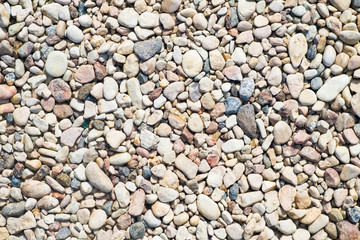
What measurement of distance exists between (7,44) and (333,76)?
1.64 meters

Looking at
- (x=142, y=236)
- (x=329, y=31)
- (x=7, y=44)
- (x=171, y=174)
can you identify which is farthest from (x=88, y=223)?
(x=329, y=31)

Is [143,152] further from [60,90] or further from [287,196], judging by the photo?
[287,196]

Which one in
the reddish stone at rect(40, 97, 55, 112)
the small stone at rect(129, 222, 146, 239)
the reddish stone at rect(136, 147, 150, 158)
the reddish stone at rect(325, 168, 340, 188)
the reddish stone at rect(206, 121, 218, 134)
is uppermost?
the reddish stone at rect(40, 97, 55, 112)

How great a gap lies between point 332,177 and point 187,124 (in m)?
0.74

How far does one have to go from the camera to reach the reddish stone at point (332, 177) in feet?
6.09

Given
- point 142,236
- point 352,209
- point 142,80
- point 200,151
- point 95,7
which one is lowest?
point 142,236

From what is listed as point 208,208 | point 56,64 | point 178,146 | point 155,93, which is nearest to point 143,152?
point 178,146

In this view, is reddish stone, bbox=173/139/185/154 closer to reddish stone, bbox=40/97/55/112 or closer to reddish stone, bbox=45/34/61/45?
reddish stone, bbox=40/97/55/112

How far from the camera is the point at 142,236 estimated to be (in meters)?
1.86

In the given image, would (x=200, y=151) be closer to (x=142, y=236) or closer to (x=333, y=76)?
(x=142, y=236)

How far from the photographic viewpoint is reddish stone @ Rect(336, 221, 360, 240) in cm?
182

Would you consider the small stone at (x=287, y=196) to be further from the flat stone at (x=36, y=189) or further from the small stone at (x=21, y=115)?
the small stone at (x=21, y=115)

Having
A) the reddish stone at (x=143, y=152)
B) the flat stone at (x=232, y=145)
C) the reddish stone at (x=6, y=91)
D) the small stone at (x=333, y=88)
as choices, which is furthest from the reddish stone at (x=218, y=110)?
the reddish stone at (x=6, y=91)

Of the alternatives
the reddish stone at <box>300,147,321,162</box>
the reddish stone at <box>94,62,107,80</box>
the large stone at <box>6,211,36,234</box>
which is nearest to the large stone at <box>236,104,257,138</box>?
the reddish stone at <box>300,147,321,162</box>
